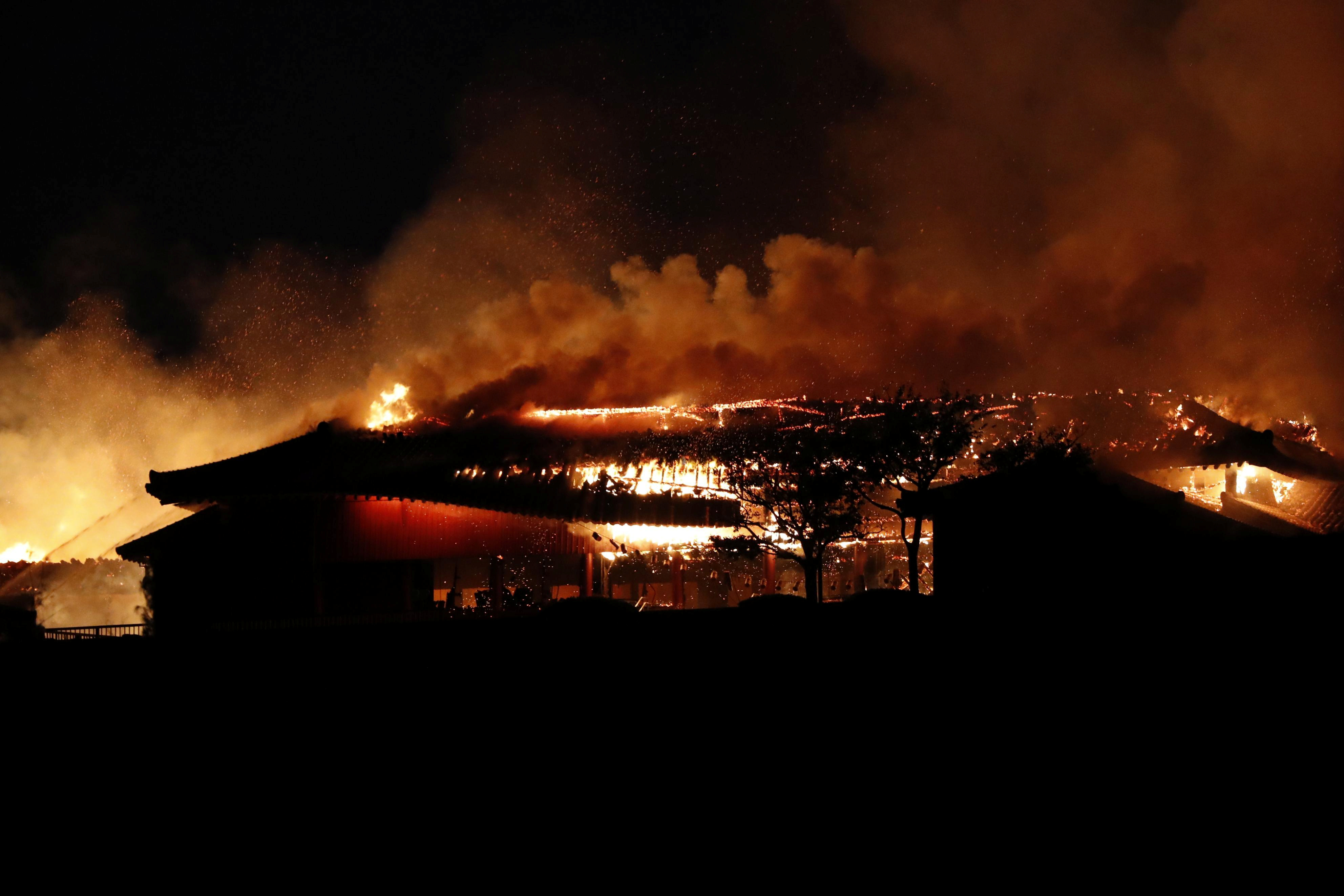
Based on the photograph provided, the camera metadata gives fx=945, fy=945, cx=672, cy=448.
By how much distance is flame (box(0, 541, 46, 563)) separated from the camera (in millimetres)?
46250

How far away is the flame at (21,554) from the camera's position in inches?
1821

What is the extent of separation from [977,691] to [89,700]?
1115 centimetres

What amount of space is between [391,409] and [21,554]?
27030 mm

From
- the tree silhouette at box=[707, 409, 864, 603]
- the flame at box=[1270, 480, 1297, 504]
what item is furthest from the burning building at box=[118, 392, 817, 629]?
the flame at box=[1270, 480, 1297, 504]

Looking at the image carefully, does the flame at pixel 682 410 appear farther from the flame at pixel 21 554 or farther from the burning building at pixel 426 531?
the flame at pixel 21 554

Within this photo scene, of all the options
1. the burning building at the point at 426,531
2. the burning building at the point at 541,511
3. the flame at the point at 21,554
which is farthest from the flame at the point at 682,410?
the flame at the point at 21,554

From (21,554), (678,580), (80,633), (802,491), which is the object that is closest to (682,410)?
(678,580)

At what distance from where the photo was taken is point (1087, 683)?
10992 mm

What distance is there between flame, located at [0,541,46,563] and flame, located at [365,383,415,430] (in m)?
21.2

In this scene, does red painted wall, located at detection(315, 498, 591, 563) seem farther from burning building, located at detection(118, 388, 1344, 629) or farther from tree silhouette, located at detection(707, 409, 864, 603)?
tree silhouette, located at detection(707, 409, 864, 603)

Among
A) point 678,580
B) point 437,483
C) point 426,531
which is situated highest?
point 437,483

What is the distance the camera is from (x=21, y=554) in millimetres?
47562

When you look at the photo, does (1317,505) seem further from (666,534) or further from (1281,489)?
(666,534)

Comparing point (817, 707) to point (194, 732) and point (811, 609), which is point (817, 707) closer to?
→ point (811, 609)
